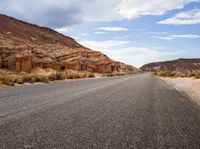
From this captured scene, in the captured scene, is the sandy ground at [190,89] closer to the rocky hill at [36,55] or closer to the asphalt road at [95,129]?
the asphalt road at [95,129]

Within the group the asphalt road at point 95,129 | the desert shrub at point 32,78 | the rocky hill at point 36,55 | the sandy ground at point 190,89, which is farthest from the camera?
the rocky hill at point 36,55

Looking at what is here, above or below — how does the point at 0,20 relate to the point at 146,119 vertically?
above

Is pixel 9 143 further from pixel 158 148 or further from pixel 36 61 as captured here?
pixel 36 61

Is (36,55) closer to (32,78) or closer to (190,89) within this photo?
(32,78)

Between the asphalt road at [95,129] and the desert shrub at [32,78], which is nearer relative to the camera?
the asphalt road at [95,129]

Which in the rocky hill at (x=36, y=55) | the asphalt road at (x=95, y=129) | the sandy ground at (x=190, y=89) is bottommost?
the sandy ground at (x=190, y=89)

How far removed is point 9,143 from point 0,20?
89.7 metres

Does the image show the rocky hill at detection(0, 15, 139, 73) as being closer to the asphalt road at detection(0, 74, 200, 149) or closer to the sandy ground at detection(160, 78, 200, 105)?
the sandy ground at detection(160, 78, 200, 105)

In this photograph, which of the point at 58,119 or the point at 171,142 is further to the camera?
the point at 58,119

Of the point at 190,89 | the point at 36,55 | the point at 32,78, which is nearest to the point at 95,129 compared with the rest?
the point at 190,89

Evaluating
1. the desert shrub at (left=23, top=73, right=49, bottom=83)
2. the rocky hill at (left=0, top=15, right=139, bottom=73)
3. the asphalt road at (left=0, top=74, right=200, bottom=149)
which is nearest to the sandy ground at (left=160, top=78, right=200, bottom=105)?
the asphalt road at (left=0, top=74, right=200, bottom=149)

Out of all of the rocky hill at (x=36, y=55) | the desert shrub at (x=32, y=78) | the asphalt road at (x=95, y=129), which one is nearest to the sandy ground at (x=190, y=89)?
the asphalt road at (x=95, y=129)

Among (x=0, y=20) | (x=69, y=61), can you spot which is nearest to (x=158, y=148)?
(x=69, y=61)

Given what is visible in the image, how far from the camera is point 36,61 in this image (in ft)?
195
